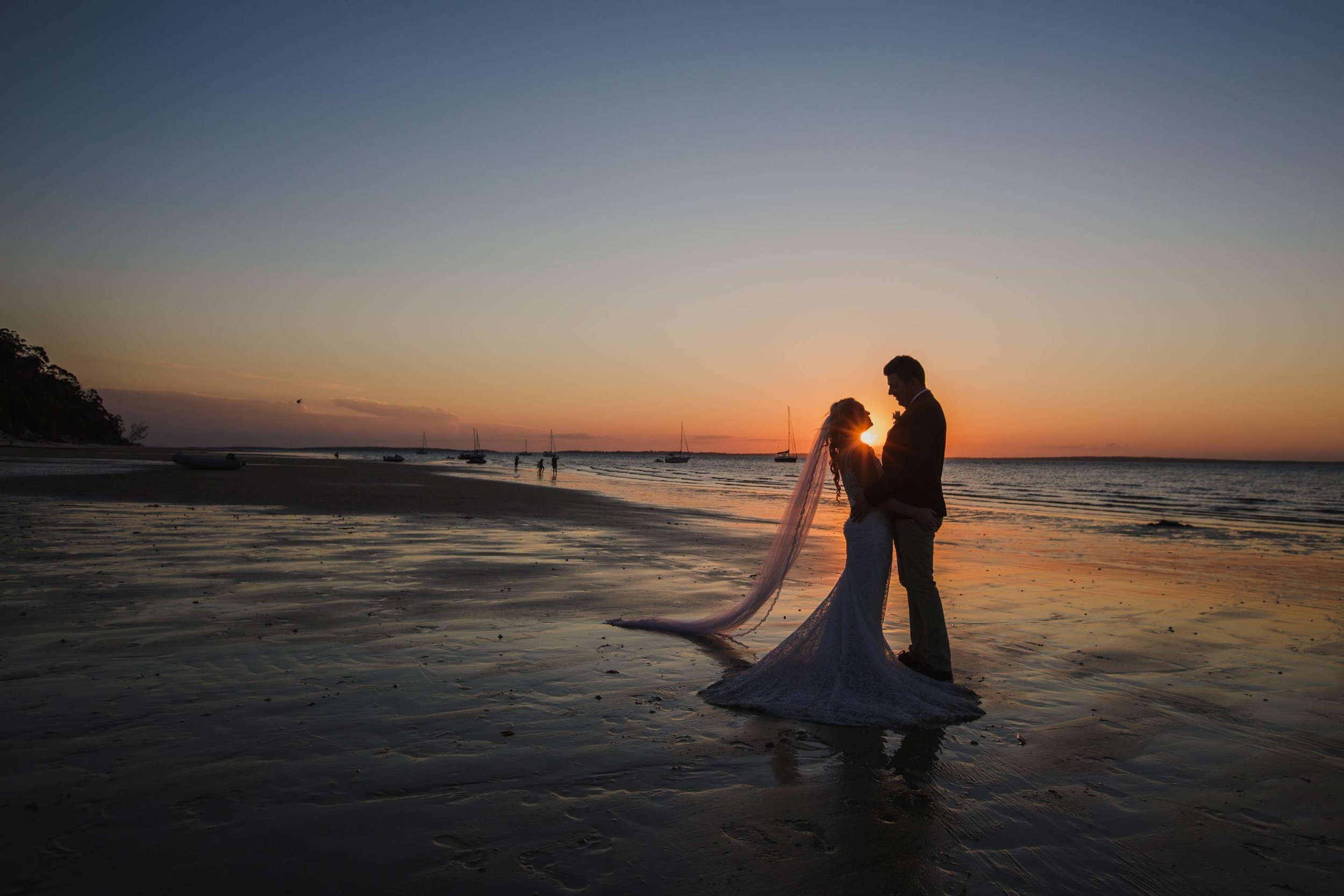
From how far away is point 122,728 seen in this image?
4.42m

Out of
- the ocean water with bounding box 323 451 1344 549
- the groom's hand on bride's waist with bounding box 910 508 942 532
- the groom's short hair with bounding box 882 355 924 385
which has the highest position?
the groom's short hair with bounding box 882 355 924 385

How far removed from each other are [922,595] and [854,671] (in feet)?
3.18

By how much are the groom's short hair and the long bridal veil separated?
0.80 meters

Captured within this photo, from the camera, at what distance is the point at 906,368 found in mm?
6320

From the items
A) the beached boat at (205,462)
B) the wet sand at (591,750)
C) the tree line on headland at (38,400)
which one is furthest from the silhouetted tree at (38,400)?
the wet sand at (591,750)

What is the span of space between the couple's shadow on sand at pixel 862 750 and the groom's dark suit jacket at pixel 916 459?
193 centimetres

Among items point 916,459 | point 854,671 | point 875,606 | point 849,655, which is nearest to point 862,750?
point 854,671

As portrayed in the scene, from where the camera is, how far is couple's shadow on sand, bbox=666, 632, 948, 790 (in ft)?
13.9

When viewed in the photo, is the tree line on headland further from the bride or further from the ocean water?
the bride

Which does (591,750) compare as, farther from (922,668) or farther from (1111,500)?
(1111,500)

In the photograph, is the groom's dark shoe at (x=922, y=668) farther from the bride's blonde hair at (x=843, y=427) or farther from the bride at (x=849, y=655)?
the bride's blonde hair at (x=843, y=427)

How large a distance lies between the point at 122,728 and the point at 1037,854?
5.33 m

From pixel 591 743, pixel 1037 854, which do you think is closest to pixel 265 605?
pixel 591 743

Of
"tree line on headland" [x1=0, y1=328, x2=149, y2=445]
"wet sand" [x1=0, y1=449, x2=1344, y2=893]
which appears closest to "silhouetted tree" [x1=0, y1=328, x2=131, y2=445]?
"tree line on headland" [x1=0, y1=328, x2=149, y2=445]
